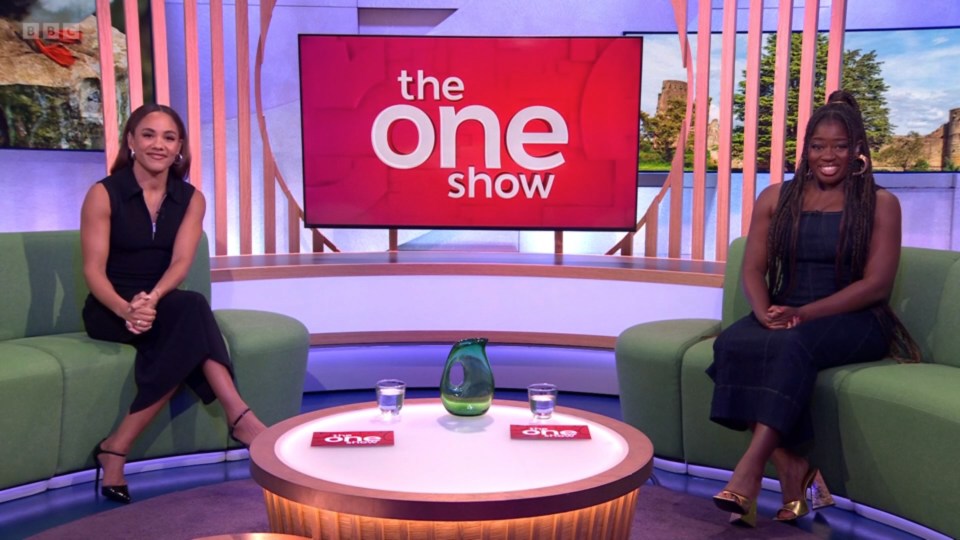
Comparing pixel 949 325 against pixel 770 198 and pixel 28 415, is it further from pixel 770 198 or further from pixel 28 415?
pixel 28 415

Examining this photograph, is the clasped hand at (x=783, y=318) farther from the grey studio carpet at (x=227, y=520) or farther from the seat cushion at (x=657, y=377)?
the grey studio carpet at (x=227, y=520)

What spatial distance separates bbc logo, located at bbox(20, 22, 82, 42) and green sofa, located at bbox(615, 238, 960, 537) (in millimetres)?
4404

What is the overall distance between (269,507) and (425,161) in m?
2.96

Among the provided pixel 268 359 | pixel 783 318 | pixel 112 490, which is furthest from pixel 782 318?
pixel 112 490

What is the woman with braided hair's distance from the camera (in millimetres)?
2705

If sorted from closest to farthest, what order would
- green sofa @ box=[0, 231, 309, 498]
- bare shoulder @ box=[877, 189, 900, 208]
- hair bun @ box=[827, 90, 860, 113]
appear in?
green sofa @ box=[0, 231, 309, 498], bare shoulder @ box=[877, 189, 900, 208], hair bun @ box=[827, 90, 860, 113]

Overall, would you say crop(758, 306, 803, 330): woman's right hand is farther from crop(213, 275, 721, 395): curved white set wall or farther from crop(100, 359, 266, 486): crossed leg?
crop(100, 359, 266, 486): crossed leg

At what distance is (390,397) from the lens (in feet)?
7.97

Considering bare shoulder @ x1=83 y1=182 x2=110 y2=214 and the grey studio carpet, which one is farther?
bare shoulder @ x1=83 y1=182 x2=110 y2=214

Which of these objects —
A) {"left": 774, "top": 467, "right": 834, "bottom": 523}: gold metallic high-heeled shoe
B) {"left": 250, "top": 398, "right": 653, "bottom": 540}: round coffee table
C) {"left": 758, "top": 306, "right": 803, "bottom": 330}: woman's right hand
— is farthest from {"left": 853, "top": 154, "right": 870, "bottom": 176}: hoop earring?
{"left": 250, "top": 398, "right": 653, "bottom": 540}: round coffee table

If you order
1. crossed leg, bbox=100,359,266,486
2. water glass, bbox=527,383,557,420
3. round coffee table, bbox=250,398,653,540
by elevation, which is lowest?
crossed leg, bbox=100,359,266,486

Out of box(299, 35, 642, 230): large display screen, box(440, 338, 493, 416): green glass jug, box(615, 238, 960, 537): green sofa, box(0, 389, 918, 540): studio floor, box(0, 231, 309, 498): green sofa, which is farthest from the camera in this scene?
box(299, 35, 642, 230): large display screen

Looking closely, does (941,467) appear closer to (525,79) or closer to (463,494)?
(463,494)

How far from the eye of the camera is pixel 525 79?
15.4 ft
